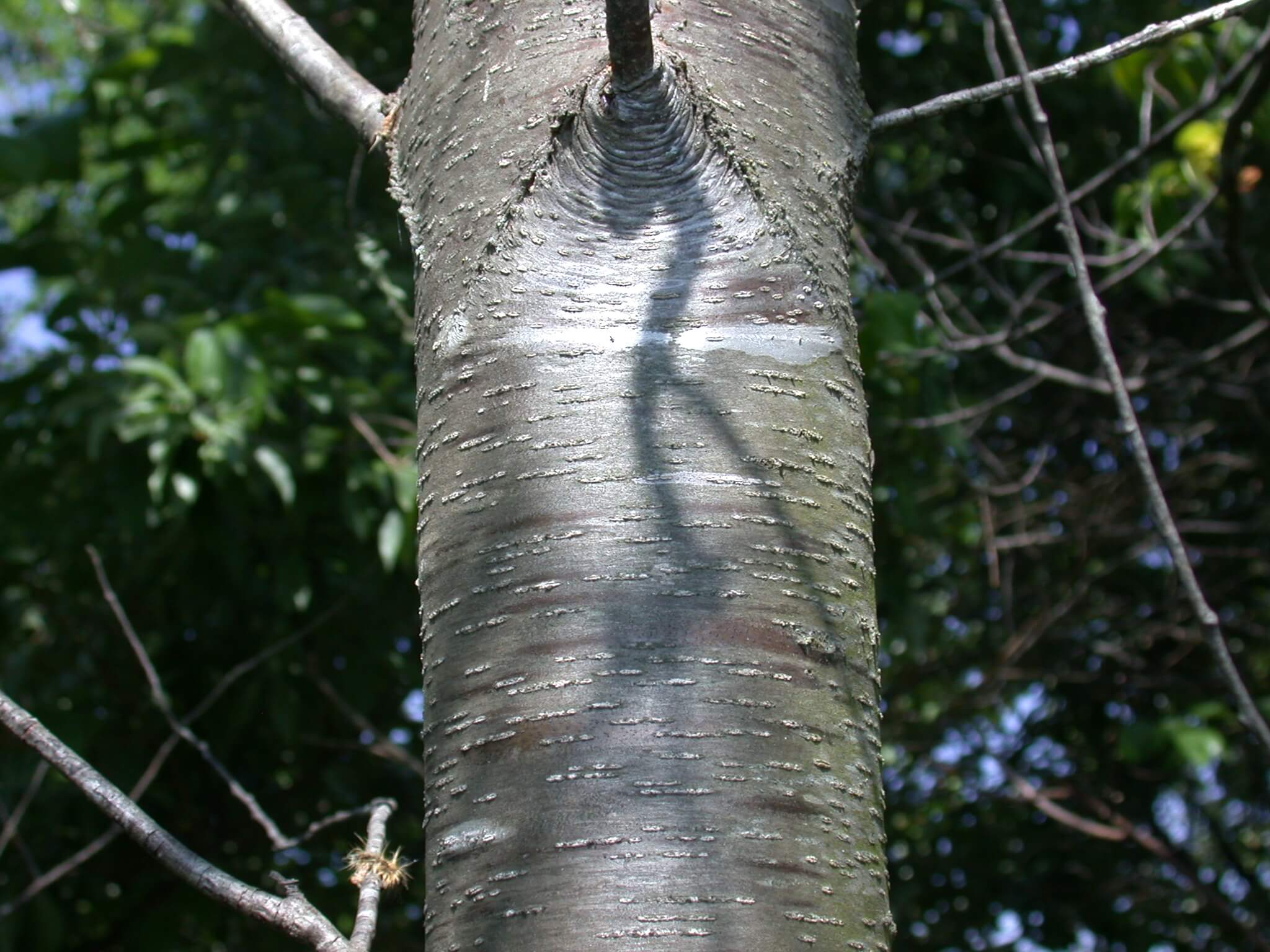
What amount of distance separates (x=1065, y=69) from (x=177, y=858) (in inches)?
41.6

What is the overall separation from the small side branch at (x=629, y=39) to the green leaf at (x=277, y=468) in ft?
5.49

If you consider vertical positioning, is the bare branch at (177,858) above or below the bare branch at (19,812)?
above

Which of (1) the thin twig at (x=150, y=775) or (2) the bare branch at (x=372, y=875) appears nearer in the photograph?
(2) the bare branch at (x=372, y=875)

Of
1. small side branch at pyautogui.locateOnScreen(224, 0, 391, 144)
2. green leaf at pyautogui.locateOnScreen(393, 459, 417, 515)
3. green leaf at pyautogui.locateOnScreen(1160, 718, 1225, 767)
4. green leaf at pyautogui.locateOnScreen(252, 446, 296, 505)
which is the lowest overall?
green leaf at pyautogui.locateOnScreen(1160, 718, 1225, 767)

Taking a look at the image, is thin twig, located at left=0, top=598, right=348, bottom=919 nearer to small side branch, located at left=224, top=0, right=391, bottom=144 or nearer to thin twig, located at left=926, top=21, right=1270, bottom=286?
small side branch, located at left=224, top=0, right=391, bottom=144

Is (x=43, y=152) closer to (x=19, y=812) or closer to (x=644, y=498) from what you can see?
(x=19, y=812)

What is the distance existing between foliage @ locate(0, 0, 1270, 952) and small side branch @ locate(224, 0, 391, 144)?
0.61 m

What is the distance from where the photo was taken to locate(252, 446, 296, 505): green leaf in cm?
240

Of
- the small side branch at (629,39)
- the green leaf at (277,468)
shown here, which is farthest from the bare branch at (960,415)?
the small side branch at (629,39)

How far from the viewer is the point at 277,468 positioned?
2.42 metres

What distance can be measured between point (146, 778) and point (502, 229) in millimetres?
1808

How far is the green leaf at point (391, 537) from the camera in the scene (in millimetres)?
2475

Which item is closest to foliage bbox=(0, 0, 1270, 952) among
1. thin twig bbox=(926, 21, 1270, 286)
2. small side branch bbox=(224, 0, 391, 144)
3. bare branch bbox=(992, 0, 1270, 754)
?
thin twig bbox=(926, 21, 1270, 286)

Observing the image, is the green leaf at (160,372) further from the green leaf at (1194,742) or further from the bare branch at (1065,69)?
the green leaf at (1194,742)
